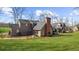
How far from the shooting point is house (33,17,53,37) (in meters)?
1.85

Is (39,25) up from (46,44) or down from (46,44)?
up

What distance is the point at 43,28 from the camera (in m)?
1.87

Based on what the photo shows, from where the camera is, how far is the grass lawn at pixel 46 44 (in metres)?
1.83

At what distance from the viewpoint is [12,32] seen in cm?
185

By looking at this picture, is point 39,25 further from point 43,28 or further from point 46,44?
point 46,44

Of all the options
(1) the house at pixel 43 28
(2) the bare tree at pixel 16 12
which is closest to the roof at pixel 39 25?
(1) the house at pixel 43 28

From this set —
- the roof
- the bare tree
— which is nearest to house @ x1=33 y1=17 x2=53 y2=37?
the roof

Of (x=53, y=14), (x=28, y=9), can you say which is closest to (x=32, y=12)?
(x=28, y=9)

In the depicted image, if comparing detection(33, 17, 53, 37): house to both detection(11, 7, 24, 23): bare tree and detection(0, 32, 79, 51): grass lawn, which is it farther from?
detection(11, 7, 24, 23): bare tree

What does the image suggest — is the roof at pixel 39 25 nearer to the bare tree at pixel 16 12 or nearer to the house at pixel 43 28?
the house at pixel 43 28

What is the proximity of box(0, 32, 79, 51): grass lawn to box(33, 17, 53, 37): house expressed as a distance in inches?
1.7

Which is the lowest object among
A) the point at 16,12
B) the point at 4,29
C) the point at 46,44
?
the point at 46,44

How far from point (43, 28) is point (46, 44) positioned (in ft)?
0.45

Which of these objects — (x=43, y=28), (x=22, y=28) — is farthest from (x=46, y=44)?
(x=22, y=28)
